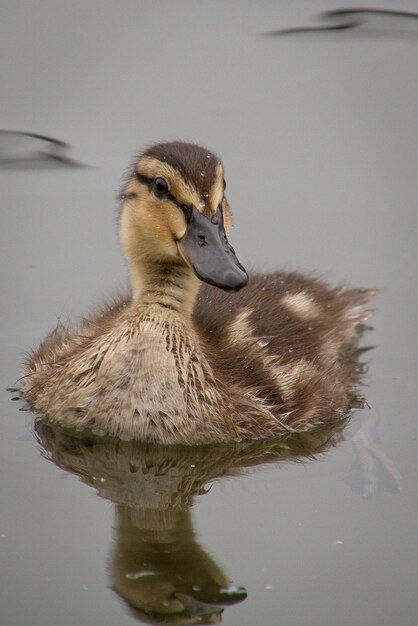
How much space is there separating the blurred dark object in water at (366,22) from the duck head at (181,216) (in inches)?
142

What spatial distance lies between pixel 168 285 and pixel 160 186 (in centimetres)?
39

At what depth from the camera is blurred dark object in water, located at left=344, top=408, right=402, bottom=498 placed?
16.0ft

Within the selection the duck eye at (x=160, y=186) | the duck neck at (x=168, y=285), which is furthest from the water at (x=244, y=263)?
the duck eye at (x=160, y=186)

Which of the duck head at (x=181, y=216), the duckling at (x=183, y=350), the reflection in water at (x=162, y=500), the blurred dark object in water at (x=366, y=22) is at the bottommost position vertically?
the reflection in water at (x=162, y=500)

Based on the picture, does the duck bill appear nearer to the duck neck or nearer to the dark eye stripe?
the dark eye stripe

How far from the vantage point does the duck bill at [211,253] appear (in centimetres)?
482

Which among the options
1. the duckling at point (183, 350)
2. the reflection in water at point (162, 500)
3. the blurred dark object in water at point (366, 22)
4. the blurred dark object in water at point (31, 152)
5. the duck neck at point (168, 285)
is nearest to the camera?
the reflection in water at point (162, 500)

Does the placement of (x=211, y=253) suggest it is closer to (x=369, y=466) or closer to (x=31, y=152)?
(x=369, y=466)

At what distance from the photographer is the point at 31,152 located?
729 centimetres

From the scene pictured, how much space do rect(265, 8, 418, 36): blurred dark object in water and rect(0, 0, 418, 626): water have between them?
0.25 feet

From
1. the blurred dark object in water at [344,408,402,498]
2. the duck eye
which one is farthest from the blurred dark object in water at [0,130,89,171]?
the blurred dark object in water at [344,408,402,498]

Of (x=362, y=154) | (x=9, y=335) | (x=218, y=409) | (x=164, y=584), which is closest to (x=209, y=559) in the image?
(x=164, y=584)

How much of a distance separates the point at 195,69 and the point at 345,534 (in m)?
4.20

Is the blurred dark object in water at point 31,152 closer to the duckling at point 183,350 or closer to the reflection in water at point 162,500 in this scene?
the duckling at point 183,350
